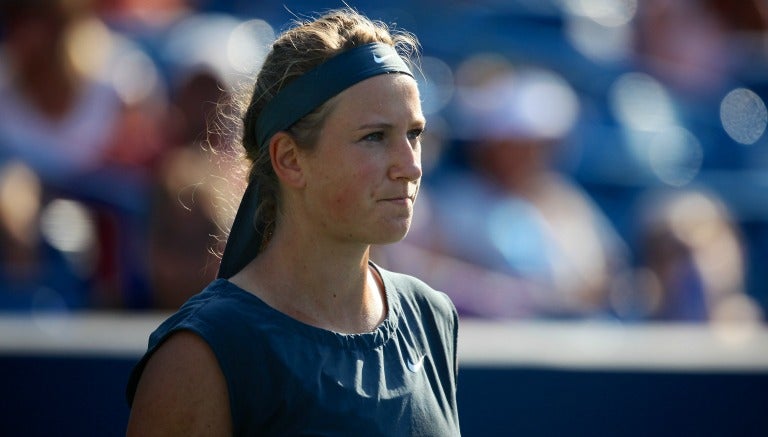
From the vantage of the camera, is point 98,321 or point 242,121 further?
point 98,321

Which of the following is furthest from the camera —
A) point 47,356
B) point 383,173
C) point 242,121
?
point 47,356

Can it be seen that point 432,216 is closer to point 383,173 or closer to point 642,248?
point 642,248

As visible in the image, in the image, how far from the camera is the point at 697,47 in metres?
6.70

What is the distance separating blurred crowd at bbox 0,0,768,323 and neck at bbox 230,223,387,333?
5.98ft

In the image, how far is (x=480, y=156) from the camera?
18.2ft

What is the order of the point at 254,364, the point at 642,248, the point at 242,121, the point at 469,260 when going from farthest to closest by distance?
the point at 642,248, the point at 469,260, the point at 242,121, the point at 254,364

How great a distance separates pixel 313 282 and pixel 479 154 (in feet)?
11.3

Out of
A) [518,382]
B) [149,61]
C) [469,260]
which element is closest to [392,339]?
[518,382]

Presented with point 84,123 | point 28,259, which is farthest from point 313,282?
point 84,123

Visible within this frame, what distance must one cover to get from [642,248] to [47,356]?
311 centimetres

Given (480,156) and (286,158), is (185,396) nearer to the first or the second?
(286,158)

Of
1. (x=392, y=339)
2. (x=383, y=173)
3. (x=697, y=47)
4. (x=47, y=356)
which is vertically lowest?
(x=47, y=356)

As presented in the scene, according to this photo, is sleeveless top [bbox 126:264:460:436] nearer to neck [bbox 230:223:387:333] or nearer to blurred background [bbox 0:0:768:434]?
neck [bbox 230:223:387:333]

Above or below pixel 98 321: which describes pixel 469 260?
above
